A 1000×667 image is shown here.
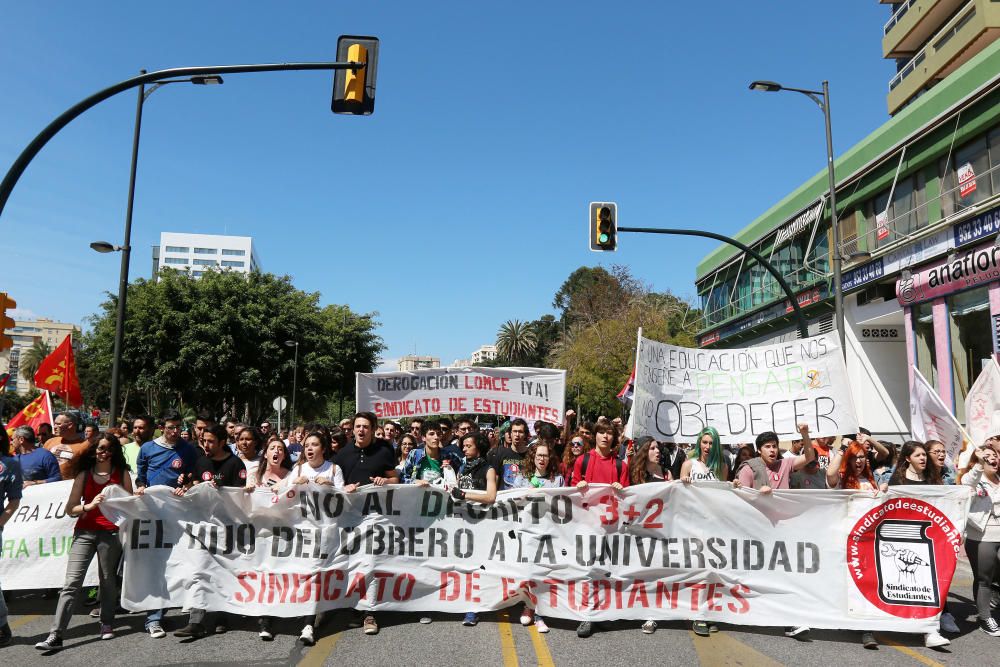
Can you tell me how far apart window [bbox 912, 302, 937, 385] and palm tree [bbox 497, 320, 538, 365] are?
65.6 metres

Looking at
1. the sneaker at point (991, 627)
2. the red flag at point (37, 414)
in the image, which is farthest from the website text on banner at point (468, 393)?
the red flag at point (37, 414)

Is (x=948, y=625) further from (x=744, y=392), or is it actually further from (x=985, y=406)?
(x=744, y=392)

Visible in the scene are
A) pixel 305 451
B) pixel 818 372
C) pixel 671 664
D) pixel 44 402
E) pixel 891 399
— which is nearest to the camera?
pixel 671 664

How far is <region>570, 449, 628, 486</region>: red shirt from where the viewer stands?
21.3ft

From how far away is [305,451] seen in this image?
6.27 metres

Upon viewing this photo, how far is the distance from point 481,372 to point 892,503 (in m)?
5.45

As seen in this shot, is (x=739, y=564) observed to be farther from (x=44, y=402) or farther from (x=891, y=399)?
(x=891, y=399)

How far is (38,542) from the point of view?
6605 mm

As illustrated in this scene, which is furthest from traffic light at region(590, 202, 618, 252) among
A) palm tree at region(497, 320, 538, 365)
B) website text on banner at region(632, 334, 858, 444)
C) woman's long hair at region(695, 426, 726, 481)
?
palm tree at region(497, 320, 538, 365)

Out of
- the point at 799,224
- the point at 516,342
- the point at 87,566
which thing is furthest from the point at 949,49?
the point at 516,342

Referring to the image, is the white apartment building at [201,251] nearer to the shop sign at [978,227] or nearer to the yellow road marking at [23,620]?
the shop sign at [978,227]

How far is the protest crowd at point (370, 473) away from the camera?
5645 mm

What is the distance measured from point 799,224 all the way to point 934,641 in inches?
906

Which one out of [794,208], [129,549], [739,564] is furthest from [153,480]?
[794,208]
